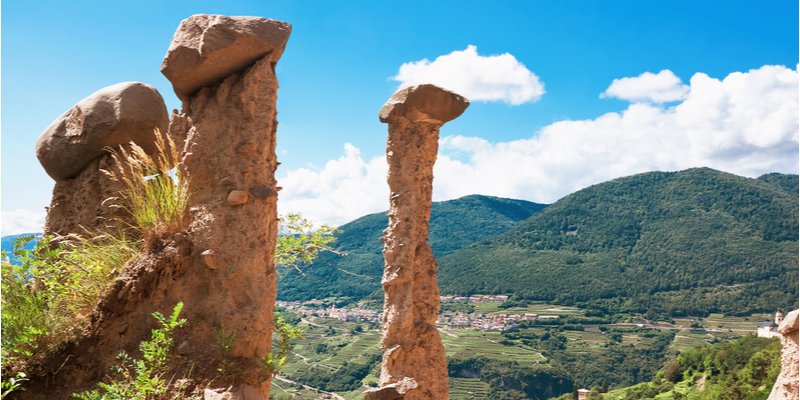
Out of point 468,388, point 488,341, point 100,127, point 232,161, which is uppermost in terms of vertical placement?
point 100,127

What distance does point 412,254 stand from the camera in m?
7.14

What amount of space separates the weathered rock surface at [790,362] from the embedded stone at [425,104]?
15.6ft

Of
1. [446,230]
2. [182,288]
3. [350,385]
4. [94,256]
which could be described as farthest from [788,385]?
[446,230]

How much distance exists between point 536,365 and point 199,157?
144ft

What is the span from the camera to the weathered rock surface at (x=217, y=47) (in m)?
4.59

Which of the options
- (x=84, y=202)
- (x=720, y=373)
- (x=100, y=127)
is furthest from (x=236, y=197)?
(x=720, y=373)

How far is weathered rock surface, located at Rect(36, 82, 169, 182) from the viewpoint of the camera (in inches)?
230

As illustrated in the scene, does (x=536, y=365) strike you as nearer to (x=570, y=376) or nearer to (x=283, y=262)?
(x=570, y=376)

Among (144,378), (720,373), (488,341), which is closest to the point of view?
(144,378)

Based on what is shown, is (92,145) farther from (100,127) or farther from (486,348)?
(486,348)

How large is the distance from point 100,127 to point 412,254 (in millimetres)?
4239

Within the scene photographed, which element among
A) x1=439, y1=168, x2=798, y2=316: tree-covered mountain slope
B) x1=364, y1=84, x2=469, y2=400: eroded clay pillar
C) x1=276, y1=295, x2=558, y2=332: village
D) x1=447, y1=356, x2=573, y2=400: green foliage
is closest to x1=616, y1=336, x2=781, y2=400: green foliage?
x1=447, y1=356, x2=573, y2=400: green foliage

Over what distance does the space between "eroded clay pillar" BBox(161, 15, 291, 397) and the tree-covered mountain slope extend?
207 ft

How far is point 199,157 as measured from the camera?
4.69m
